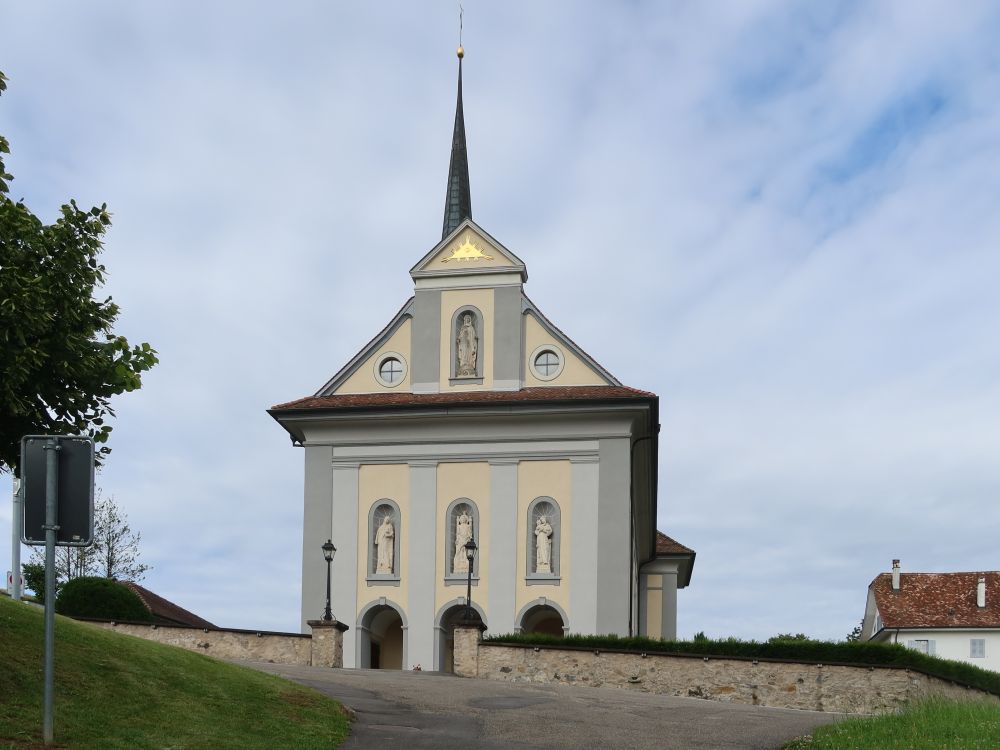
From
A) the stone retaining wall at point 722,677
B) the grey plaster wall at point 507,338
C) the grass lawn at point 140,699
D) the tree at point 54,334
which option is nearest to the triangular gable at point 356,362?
the grey plaster wall at point 507,338

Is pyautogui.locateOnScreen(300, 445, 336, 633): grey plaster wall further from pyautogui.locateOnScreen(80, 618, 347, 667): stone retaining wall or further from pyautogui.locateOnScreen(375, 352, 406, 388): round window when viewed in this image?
pyautogui.locateOnScreen(80, 618, 347, 667): stone retaining wall

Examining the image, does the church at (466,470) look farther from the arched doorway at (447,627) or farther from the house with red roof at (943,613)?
the house with red roof at (943,613)

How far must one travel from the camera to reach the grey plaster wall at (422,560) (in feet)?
127

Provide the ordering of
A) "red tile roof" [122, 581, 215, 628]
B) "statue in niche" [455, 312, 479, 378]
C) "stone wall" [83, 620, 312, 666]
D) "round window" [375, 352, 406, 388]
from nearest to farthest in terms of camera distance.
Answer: "stone wall" [83, 620, 312, 666] < "statue in niche" [455, 312, 479, 378] < "round window" [375, 352, 406, 388] < "red tile roof" [122, 581, 215, 628]

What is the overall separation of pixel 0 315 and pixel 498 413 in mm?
25443

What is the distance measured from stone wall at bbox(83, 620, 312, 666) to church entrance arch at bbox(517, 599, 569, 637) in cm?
871

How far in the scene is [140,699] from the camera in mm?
16016

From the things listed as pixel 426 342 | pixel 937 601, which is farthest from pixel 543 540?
pixel 937 601

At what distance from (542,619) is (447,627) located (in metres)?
3.23

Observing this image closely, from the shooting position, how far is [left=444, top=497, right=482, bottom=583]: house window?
1535 inches

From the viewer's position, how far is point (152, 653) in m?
19.4

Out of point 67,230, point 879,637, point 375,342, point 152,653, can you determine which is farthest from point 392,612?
point 879,637

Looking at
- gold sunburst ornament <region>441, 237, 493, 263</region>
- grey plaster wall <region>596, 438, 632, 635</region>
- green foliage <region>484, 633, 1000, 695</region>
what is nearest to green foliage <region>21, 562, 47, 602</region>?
gold sunburst ornament <region>441, 237, 493, 263</region>

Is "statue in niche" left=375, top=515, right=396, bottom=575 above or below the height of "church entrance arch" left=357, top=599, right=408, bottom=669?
above
